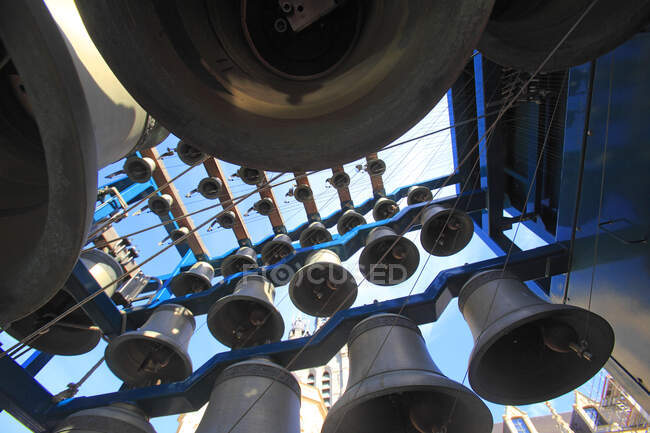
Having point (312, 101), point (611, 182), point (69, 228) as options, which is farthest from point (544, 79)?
point (69, 228)

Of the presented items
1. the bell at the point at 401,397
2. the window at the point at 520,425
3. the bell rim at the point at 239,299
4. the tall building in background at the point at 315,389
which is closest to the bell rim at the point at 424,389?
the bell at the point at 401,397

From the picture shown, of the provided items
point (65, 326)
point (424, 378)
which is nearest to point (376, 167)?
point (424, 378)

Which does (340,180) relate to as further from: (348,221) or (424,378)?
(424,378)

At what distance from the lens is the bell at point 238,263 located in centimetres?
495

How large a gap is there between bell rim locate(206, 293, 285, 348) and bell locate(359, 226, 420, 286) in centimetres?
102

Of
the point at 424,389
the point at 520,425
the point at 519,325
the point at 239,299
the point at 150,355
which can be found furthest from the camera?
the point at 520,425

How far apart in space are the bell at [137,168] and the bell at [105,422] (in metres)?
2.56

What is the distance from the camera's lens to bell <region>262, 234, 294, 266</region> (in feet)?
16.3

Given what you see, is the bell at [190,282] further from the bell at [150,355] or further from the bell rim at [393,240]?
the bell rim at [393,240]

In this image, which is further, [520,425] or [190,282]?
[520,425]

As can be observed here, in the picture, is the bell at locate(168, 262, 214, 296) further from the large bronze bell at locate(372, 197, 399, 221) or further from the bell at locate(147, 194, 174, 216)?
the large bronze bell at locate(372, 197, 399, 221)

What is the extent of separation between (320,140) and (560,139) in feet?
11.0

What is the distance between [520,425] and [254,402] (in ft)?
74.4

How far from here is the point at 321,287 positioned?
341 cm
